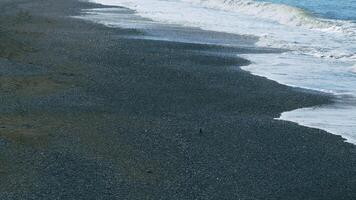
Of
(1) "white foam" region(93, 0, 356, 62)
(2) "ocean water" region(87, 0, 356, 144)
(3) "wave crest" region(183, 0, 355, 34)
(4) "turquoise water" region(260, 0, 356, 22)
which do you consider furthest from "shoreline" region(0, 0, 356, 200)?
(4) "turquoise water" region(260, 0, 356, 22)

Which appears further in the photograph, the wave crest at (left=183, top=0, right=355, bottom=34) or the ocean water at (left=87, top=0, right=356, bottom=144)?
the wave crest at (left=183, top=0, right=355, bottom=34)

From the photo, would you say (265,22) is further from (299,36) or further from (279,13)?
(299,36)

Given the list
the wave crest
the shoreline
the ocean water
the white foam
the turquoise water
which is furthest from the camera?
the turquoise water

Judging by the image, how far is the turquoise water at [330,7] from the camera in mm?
36969

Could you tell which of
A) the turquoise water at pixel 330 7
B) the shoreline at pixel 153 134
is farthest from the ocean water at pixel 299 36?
→ the shoreline at pixel 153 134

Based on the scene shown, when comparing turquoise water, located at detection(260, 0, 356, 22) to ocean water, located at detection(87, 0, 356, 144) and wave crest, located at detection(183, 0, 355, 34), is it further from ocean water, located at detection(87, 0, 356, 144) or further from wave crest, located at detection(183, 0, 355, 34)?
wave crest, located at detection(183, 0, 355, 34)

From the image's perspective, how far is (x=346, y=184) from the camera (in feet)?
33.5

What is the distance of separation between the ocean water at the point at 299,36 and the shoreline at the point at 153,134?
29.9 inches

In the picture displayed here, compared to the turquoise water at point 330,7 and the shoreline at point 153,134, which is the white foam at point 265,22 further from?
the shoreline at point 153,134

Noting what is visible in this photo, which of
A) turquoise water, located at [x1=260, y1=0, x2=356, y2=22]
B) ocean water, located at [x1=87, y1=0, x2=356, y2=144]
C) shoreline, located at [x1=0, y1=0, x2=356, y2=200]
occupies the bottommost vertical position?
shoreline, located at [x1=0, y1=0, x2=356, y2=200]

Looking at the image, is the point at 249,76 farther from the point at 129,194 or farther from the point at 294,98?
the point at 129,194

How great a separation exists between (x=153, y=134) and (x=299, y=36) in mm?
17540

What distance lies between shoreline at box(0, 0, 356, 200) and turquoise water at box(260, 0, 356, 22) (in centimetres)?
1685

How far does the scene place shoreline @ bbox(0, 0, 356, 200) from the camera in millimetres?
9766
